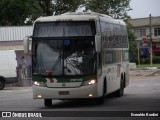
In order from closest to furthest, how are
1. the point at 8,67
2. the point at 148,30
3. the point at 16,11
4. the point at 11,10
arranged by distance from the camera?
1. the point at 8,67
2. the point at 11,10
3. the point at 16,11
4. the point at 148,30

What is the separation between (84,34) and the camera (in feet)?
75.1

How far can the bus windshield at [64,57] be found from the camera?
22.7 m

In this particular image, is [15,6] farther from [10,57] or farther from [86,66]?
[86,66]

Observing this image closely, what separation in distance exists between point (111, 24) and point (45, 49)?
15.5 feet

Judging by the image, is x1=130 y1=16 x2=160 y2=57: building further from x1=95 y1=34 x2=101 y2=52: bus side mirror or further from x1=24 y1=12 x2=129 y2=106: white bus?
x1=95 y1=34 x2=101 y2=52: bus side mirror

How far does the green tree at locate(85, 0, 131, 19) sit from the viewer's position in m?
77.2

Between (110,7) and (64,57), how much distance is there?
2344 inches

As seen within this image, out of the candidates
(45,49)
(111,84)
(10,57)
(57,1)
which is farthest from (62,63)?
(57,1)

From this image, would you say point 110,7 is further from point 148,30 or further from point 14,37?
point 148,30

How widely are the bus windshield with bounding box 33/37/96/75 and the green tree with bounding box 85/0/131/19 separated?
5343 cm

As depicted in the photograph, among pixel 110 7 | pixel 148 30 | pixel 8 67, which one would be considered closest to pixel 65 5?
pixel 110 7

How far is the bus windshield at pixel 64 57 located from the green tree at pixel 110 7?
53.4 m

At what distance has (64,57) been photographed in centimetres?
2273

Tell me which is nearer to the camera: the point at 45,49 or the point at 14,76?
the point at 45,49
